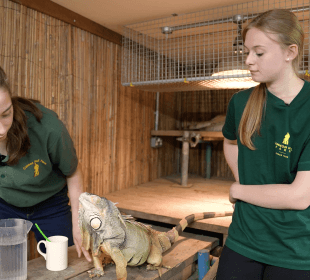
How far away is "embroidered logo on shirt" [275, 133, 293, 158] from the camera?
1042 millimetres

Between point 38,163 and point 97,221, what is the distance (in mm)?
548

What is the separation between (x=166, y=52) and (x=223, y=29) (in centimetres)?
79

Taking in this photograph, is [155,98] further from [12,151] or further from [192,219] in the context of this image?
[12,151]

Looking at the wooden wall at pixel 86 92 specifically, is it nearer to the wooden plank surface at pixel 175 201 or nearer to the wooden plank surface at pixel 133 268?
the wooden plank surface at pixel 175 201

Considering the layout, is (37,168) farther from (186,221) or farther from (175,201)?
(175,201)

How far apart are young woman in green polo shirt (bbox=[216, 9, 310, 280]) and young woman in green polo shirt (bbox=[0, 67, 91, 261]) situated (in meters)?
0.68

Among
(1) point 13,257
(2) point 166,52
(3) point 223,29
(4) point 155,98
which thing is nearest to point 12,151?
(1) point 13,257

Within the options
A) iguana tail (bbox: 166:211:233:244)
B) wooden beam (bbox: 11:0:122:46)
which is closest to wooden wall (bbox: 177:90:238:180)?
wooden beam (bbox: 11:0:122:46)

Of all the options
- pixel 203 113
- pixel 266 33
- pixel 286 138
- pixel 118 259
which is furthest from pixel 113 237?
pixel 203 113

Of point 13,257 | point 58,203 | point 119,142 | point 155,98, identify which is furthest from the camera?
point 155,98

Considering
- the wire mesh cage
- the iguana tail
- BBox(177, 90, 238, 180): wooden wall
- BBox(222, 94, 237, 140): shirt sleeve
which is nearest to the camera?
BBox(222, 94, 237, 140): shirt sleeve

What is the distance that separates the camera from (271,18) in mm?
1033

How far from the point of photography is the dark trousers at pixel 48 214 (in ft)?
5.39

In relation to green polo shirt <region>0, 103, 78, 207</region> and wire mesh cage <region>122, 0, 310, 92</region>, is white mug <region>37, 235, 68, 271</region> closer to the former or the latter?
green polo shirt <region>0, 103, 78, 207</region>
